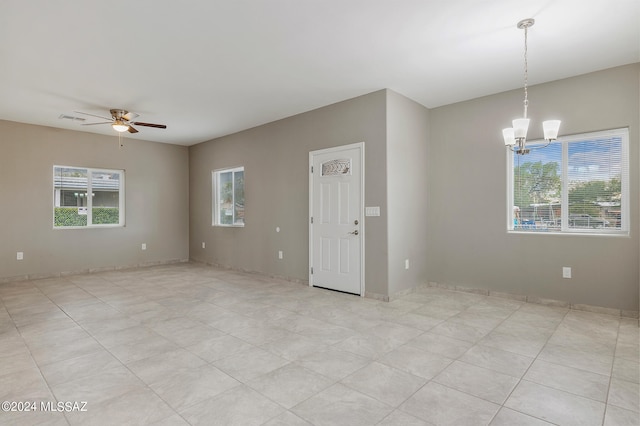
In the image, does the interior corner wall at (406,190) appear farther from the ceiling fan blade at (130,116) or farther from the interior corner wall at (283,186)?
the ceiling fan blade at (130,116)

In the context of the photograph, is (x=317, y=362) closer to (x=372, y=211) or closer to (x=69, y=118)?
(x=372, y=211)

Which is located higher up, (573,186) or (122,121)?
(122,121)

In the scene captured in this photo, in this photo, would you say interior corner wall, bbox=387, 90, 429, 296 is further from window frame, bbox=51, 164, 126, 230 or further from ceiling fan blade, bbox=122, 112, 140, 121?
window frame, bbox=51, 164, 126, 230

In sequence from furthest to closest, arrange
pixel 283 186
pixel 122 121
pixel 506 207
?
pixel 283 186 → pixel 122 121 → pixel 506 207

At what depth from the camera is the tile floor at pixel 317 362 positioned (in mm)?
2004

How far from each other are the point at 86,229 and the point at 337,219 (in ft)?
16.6

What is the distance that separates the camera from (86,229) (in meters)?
6.64

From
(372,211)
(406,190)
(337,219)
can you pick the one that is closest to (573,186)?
(406,190)

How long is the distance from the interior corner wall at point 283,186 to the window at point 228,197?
0.15 metres

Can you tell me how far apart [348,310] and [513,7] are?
3280 mm

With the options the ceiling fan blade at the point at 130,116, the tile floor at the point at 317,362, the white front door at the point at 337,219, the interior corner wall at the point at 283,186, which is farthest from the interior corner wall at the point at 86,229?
the white front door at the point at 337,219

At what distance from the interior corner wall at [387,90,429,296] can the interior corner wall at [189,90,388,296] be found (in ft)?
0.42

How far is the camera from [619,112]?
3750 mm

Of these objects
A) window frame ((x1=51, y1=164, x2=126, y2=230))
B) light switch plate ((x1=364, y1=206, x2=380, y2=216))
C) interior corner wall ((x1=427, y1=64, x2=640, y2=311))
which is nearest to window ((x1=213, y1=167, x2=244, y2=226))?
window frame ((x1=51, y1=164, x2=126, y2=230))
